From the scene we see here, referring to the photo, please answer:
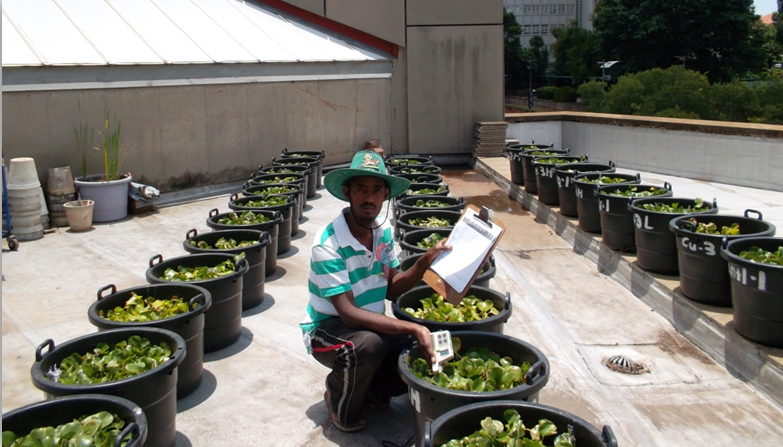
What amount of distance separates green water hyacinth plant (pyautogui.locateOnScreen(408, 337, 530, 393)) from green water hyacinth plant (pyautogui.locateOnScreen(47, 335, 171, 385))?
1401mm

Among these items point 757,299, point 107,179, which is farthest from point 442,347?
point 107,179

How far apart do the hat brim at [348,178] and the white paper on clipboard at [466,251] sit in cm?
47

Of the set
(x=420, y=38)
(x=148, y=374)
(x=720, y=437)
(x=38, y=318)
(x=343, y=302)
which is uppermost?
(x=420, y=38)

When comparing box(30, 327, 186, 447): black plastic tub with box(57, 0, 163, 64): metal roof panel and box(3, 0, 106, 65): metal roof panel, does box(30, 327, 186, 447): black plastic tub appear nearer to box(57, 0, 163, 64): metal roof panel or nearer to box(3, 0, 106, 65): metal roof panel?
box(3, 0, 106, 65): metal roof panel

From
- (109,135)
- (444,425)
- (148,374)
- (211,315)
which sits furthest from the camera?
(109,135)

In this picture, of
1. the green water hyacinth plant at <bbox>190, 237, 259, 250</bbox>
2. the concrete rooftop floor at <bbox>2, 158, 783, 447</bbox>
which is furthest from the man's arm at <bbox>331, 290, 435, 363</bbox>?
the green water hyacinth plant at <bbox>190, 237, 259, 250</bbox>

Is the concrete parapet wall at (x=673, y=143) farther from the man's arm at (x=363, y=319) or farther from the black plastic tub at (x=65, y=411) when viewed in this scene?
the black plastic tub at (x=65, y=411)

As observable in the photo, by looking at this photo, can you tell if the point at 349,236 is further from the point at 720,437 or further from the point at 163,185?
the point at 163,185

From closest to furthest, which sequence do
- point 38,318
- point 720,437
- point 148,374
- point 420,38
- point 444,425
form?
point 444,425 → point 148,374 → point 720,437 → point 38,318 → point 420,38

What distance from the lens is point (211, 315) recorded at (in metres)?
5.01

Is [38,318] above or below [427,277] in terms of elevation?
below

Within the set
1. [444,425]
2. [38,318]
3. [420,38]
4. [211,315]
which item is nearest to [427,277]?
[444,425]

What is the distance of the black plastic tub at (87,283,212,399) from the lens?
13.6ft

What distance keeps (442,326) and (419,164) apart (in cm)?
694
